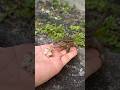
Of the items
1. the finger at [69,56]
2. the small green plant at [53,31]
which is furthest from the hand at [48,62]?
the small green plant at [53,31]

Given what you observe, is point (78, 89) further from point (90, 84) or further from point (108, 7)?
point (108, 7)

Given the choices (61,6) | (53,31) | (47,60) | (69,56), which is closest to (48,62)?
(47,60)

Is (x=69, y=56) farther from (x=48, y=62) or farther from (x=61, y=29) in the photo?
(x=61, y=29)

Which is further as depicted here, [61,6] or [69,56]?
[61,6]

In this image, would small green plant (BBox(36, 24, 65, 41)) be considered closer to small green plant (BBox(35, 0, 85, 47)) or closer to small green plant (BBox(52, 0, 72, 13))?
small green plant (BBox(35, 0, 85, 47))

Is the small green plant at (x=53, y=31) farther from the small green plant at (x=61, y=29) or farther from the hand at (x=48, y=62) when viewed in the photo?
the hand at (x=48, y=62)

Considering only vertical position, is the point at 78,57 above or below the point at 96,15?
below

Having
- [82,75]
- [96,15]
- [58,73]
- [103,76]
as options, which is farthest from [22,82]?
[96,15]
